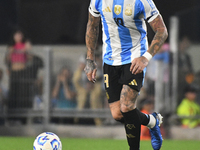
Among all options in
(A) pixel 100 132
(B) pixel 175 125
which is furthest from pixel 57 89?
(B) pixel 175 125

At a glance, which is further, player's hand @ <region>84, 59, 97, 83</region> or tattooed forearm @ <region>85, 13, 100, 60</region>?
tattooed forearm @ <region>85, 13, 100, 60</region>

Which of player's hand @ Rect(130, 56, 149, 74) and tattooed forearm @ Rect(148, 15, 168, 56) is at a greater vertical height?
tattooed forearm @ Rect(148, 15, 168, 56)

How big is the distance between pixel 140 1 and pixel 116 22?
38cm

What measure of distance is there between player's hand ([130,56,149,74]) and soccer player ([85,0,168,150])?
1cm

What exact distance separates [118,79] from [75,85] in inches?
175

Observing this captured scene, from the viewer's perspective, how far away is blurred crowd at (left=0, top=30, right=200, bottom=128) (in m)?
9.80

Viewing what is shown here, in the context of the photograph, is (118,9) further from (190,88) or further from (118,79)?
(190,88)

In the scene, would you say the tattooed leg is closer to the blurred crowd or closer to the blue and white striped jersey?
the blue and white striped jersey

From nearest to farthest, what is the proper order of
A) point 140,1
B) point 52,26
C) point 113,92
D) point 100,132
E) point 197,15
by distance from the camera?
point 140,1, point 113,92, point 100,132, point 197,15, point 52,26

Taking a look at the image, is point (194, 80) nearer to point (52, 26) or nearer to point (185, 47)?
point (185, 47)

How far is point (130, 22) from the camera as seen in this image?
17.3 feet

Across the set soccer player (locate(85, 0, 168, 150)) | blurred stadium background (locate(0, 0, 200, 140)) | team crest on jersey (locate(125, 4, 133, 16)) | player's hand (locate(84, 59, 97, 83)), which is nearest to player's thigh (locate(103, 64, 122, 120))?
soccer player (locate(85, 0, 168, 150))

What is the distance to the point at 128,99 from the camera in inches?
206

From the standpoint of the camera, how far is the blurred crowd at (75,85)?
9.80 m
